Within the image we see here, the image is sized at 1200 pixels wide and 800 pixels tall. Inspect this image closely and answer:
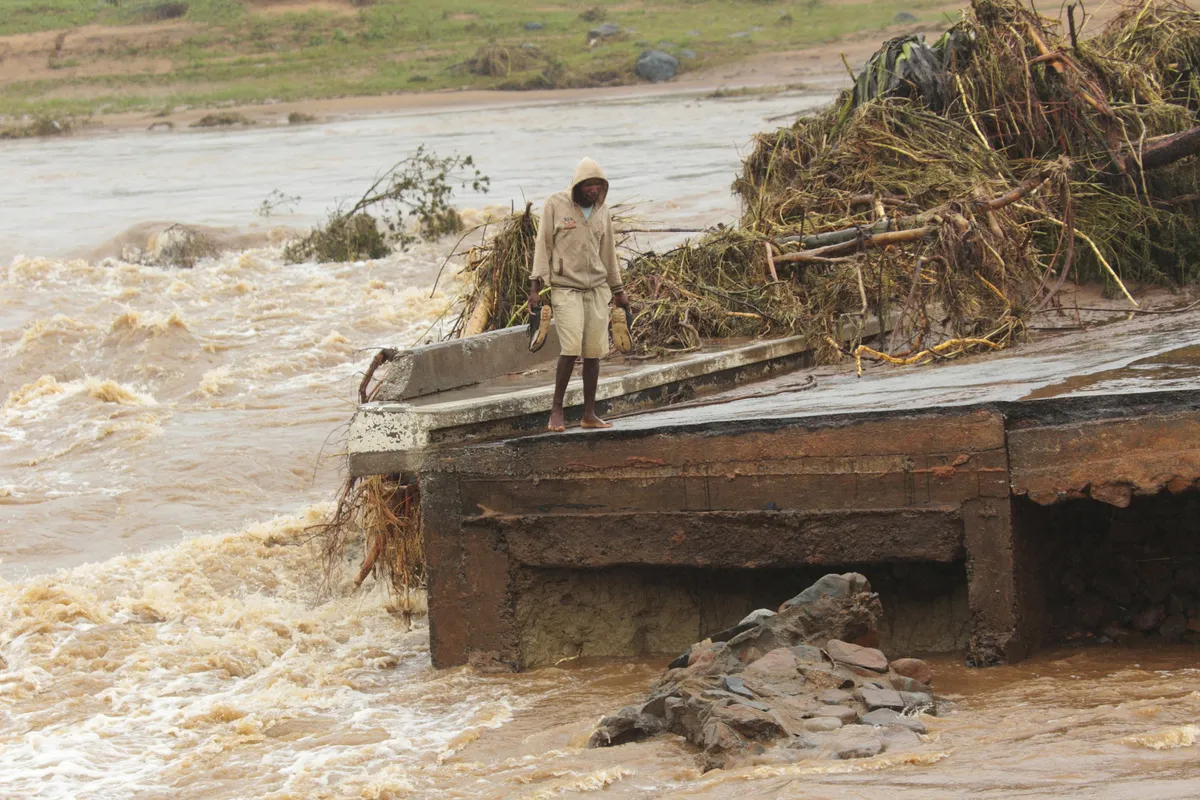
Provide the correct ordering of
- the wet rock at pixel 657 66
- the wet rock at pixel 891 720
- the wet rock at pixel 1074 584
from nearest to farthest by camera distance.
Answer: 1. the wet rock at pixel 891 720
2. the wet rock at pixel 1074 584
3. the wet rock at pixel 657 66

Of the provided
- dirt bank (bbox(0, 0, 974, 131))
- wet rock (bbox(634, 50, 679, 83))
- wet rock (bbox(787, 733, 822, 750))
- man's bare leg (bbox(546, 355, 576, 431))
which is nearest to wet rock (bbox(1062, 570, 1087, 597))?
wet rock (bbox(787, 733, 822, 750))

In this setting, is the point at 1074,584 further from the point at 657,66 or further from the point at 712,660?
the point at 657,66

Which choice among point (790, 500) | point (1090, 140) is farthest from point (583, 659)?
point (1090, 140)

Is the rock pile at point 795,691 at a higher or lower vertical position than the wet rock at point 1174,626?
higher

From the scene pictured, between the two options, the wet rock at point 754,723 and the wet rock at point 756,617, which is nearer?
the wet rock at point 754,723

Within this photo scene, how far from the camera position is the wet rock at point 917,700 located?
5.86m

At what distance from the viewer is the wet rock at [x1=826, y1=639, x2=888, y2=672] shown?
6.14 metres

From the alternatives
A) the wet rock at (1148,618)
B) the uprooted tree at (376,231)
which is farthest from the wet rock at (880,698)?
the uprooted tree at (376,231)

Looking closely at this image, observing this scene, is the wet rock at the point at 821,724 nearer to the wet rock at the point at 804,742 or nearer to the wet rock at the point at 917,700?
the wet rock at the point at 804,742

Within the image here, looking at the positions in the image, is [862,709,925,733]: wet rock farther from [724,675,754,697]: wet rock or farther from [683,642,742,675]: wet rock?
[683,642,742,675]: wet rock

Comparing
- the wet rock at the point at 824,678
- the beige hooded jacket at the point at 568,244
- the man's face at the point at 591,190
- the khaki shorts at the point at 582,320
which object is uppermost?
the man's face at the point at 591,190

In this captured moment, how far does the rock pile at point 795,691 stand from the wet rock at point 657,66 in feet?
139

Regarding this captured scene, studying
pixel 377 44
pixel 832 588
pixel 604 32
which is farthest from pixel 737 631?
pixel 377 44

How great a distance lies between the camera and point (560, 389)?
7.47 metres
